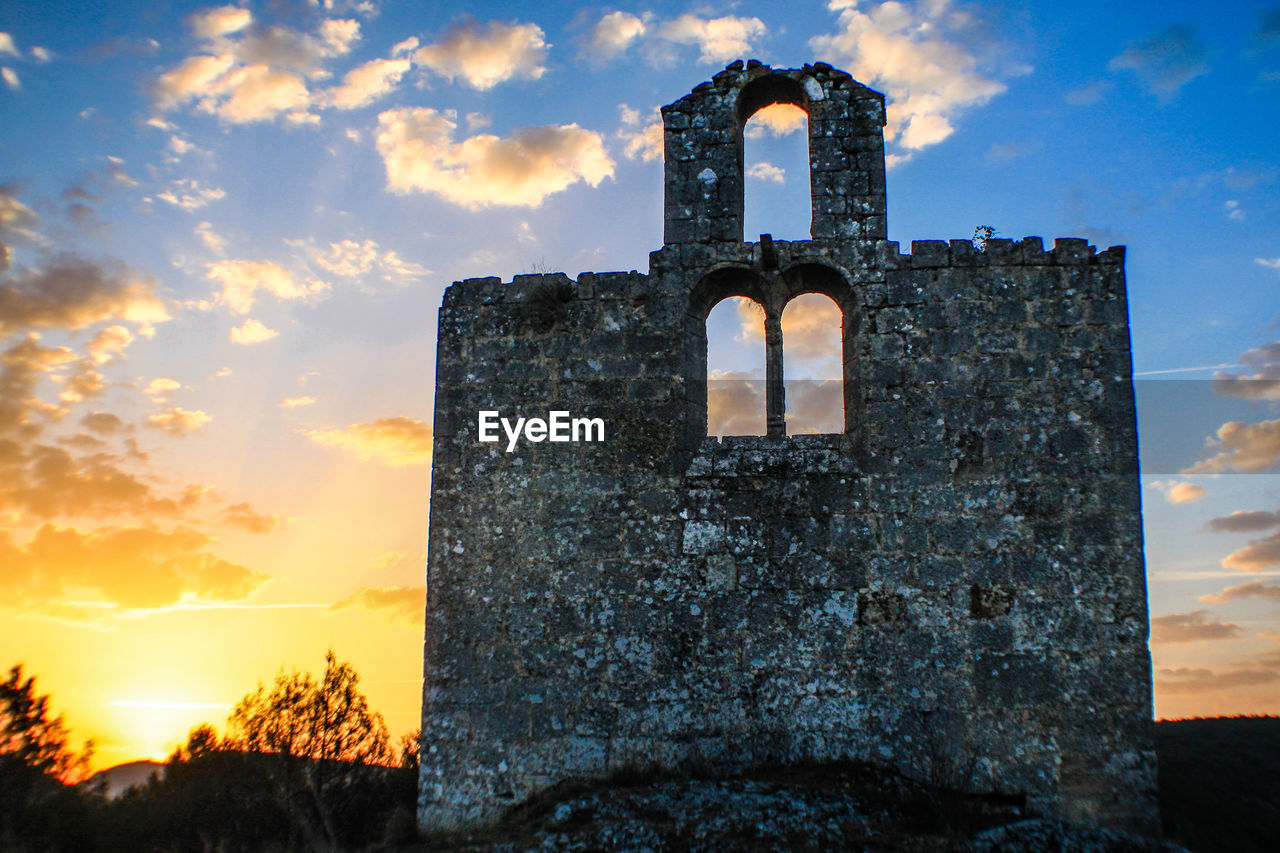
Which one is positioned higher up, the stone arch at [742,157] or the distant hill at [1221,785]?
the stone arch at [742,157]

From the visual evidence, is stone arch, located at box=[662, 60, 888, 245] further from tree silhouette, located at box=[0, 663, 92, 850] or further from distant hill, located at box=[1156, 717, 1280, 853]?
tree silhouette, located at box=[0, 663, 92, 850]

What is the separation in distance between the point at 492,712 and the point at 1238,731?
8.89 meters

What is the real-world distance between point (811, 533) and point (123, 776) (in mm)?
7511

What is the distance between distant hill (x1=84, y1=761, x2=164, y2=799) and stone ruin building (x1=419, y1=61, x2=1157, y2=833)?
3304 millimetres

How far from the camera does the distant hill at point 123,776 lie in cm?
786

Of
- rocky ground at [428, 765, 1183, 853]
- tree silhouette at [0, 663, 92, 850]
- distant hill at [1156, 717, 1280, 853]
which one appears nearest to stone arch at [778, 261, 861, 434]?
rocky ground at [428, 765, 1183, 853]

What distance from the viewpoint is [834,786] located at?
6027mm

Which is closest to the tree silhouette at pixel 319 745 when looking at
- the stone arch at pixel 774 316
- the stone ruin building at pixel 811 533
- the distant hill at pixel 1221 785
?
the stone ruin building at pixel 811 533

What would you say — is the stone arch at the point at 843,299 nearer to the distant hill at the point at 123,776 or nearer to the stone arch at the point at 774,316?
the stone arch at the point at 774,316

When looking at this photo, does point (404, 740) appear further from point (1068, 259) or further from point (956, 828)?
point (1068, 259)

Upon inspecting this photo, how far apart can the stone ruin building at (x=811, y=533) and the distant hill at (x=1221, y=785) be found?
37.3 inches

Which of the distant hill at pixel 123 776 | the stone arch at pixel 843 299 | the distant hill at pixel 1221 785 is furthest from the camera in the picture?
the distant hill at pixel 123 776

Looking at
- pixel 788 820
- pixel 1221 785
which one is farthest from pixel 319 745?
pixel 1221 785

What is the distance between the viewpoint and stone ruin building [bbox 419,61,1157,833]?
6.55 m
